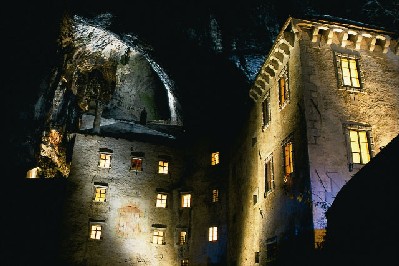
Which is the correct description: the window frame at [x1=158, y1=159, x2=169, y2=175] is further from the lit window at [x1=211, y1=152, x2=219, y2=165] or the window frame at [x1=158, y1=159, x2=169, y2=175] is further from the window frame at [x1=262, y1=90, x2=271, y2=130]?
the window frame at [x1=262, y1=90, x2=271, y2=130]

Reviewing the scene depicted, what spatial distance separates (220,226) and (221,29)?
18.4 metres

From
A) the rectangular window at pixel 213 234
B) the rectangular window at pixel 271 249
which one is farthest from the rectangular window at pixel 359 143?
the rectangular window at pixel 213 234

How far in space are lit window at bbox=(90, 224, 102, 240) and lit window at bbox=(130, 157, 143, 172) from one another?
567 centimetres

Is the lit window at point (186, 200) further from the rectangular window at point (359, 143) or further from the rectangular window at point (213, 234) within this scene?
the rectangular window at point (359, 143)

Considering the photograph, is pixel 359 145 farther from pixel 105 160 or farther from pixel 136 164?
pixel 105 160

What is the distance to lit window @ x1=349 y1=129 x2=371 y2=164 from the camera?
14.3 m

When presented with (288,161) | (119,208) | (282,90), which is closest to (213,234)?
(119,208)

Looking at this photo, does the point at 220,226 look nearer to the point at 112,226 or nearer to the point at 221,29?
the point at 112,226

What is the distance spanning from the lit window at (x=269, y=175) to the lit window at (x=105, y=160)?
52.8 ft

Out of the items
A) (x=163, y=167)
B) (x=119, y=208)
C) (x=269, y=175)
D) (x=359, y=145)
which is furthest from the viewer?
(x=163, y=167)

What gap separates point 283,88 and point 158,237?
58.6 feet

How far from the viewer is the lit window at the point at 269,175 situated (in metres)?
17.6

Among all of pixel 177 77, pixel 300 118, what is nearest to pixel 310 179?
pixel 300 118

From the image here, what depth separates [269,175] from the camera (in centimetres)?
1811
